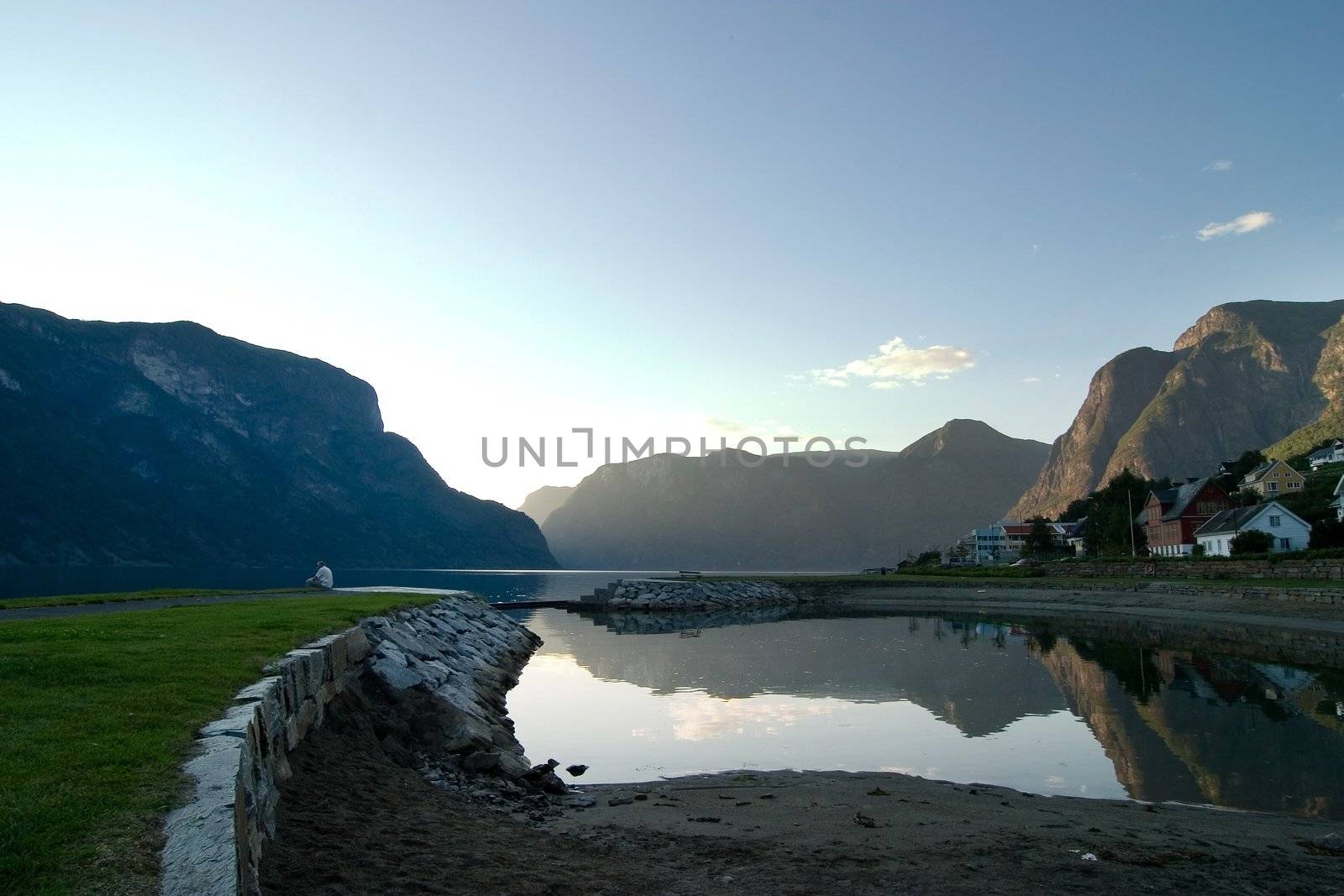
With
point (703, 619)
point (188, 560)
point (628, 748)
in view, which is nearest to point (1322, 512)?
point (703, 619)

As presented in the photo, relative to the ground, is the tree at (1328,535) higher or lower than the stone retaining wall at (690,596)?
higher

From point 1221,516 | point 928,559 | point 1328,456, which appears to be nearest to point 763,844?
point 1221,516

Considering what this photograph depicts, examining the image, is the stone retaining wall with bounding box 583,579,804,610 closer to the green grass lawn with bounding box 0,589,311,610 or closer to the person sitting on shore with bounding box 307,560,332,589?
the person sitting on shore with bounding box 307,560,332,589

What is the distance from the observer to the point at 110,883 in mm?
4348

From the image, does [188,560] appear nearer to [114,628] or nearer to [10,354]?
[10,354]

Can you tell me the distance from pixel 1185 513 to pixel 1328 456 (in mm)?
50086

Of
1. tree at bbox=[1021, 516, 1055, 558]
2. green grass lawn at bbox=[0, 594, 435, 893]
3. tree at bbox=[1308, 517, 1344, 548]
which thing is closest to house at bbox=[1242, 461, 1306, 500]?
tree at bbox=[1021, 516, 1055, 558]

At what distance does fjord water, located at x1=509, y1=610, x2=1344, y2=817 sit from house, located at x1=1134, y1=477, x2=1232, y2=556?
55.7 metres

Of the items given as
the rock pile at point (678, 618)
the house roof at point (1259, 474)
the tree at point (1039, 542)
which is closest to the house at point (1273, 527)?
the rock pile at point (678, 618)

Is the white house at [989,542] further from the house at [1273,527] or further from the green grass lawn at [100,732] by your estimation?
the green grass lawn at [100,732]

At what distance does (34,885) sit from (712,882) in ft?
17.0

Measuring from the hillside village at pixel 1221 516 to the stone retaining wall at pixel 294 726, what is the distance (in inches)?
2151

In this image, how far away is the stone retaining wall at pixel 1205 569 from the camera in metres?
42.2

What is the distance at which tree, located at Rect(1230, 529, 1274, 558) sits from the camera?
190 ft
